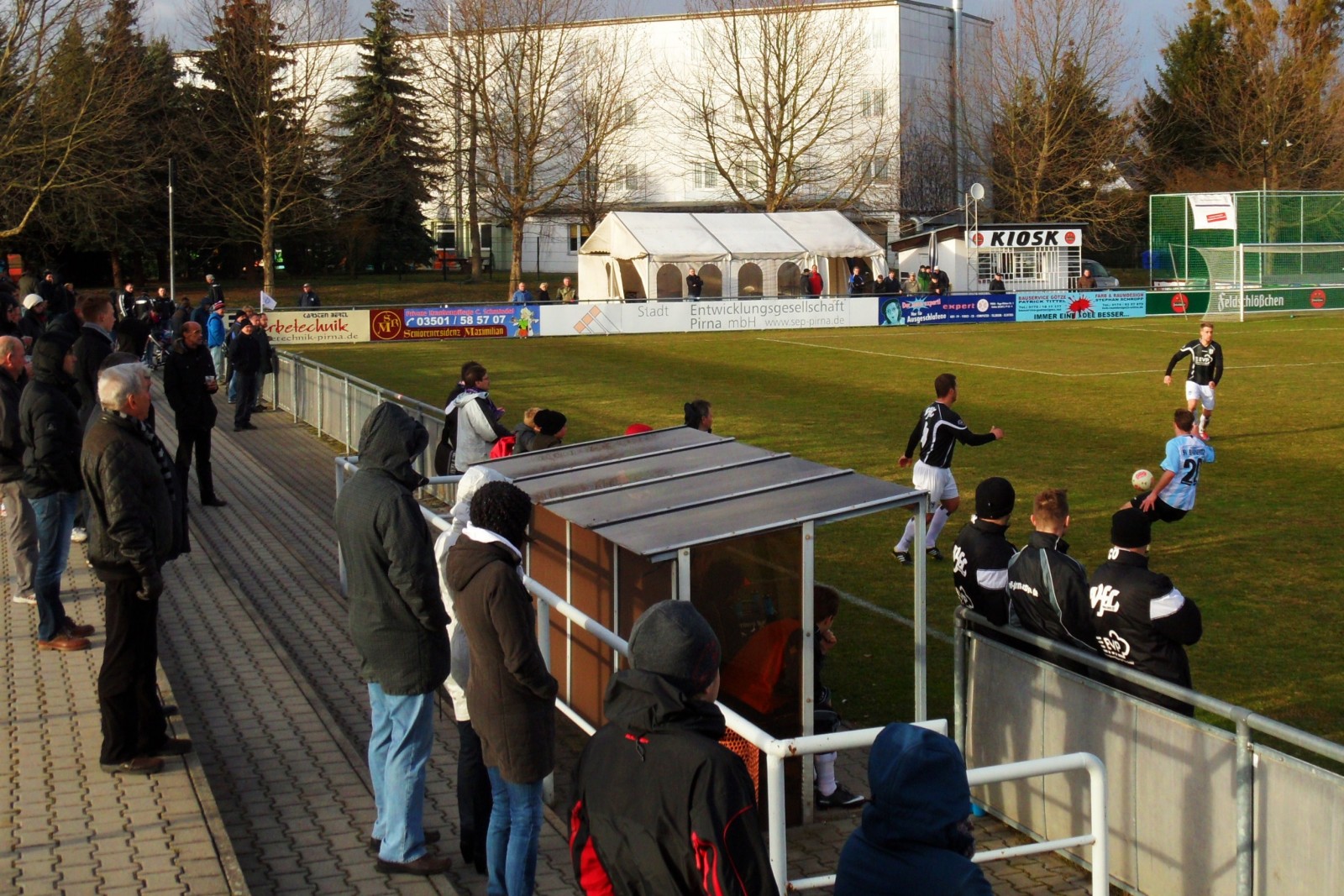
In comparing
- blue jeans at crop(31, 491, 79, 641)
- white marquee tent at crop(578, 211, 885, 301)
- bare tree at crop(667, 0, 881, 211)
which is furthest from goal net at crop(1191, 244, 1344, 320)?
blue jeans at crop(31, 491, 79, 641)

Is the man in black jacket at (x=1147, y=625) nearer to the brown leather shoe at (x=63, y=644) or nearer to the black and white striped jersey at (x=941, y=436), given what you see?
the black and white striped jersey at (x=941, y=436)

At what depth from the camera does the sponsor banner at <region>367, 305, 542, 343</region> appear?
1618 inches

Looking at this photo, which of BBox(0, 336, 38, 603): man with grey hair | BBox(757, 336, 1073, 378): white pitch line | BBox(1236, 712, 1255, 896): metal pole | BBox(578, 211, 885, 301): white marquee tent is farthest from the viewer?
BBox(578, 211, 885, 301): white marquee tent

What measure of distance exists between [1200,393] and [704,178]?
60.4 metres

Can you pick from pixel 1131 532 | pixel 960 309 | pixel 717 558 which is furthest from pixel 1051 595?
pixel 960 309

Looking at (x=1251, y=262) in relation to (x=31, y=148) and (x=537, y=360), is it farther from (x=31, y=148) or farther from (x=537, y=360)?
(x=31, y=148)

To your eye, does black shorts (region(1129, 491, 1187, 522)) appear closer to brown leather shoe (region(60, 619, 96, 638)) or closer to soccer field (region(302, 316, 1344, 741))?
soccer field (region(302, 316, 1344, 741))

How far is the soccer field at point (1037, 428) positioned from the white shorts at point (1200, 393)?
0.56m

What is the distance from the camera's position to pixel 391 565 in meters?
5.38

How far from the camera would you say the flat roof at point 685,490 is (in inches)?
260

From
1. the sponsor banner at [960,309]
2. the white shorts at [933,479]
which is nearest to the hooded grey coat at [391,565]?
the white shorts at [933,479]

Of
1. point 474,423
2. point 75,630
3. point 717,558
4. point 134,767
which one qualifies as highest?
point 474,423

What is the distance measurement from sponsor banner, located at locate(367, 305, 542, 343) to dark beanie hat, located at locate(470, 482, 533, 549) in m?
36.8

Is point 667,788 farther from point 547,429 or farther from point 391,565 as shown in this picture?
point 547,429
